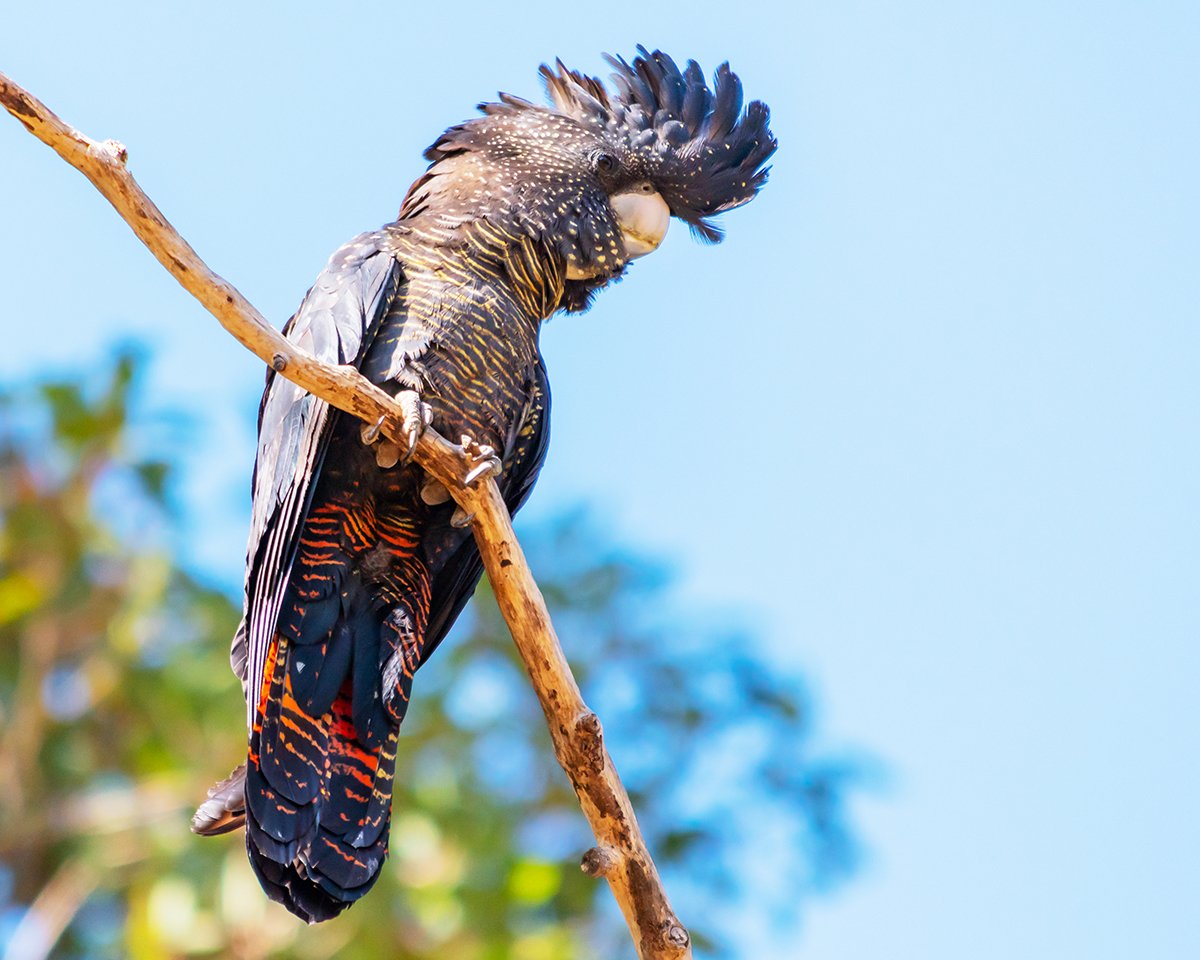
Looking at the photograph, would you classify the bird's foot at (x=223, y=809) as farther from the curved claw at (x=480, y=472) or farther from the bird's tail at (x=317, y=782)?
the curved claw at (x=480, y=472)

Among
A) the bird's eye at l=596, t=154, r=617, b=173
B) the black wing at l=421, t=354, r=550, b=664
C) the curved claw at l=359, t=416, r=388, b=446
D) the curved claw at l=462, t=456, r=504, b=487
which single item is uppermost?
the bird's eye at l=596, t=154, r=617, b=173

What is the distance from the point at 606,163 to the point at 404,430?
141cm

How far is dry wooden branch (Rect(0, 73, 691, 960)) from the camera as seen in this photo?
301 centimetres

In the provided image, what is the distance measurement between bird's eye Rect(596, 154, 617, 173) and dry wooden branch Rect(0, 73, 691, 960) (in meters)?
1.32

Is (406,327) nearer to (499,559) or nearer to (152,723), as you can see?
(499,559)

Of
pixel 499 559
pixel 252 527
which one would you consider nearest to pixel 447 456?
pixel 499 559

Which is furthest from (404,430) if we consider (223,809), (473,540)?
(223,809)

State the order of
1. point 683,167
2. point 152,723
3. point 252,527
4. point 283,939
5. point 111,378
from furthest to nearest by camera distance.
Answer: point 111,378, point 152,723, point 283,939, point 683,167, point 252,527

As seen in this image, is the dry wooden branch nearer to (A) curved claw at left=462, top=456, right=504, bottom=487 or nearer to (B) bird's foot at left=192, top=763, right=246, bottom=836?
(A) curved claw at left=462, top=456, right=504, bottom=487

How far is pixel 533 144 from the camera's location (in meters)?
4.47

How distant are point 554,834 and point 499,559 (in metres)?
5.19

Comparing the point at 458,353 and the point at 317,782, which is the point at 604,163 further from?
the point at 317,782

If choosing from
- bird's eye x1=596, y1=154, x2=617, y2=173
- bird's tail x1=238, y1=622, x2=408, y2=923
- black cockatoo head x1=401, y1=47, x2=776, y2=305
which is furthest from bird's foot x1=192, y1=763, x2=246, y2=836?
bird's eye x1=596, y1=154, x2=617, y2=173

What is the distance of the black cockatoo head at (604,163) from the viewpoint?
431 cm
